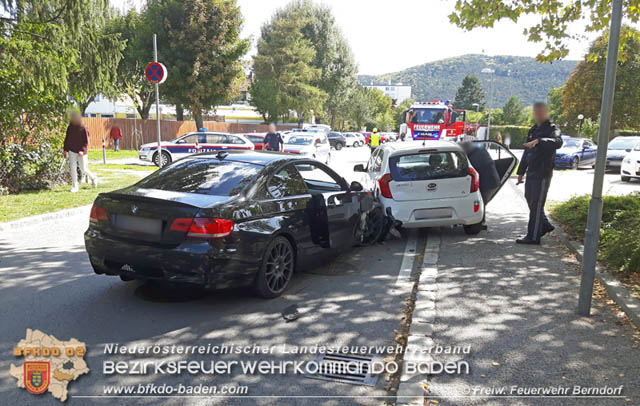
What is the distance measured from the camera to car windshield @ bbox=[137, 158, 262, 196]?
536 centimetres

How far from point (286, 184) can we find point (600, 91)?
167 ft

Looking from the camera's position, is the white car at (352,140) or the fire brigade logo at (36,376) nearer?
the fire brigade logo at (36,376)

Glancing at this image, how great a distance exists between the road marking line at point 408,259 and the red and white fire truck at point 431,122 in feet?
61.9

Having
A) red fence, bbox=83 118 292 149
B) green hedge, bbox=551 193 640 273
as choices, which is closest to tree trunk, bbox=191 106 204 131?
red fence, bbox=83 118 292 149

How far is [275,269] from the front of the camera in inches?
215

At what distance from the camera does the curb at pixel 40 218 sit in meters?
8.71

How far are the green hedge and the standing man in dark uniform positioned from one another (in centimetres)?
80

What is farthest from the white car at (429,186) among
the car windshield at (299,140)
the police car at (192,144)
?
the police car at (192,144)

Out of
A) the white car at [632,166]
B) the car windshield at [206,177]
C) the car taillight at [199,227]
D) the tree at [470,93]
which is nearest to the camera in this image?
the car taillight at [199,227]

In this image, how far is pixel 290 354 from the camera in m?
4.14

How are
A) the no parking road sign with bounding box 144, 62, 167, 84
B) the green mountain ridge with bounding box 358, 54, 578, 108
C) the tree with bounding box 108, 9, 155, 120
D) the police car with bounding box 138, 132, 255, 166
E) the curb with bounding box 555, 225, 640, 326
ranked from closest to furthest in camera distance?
the curb with bounding box 555, 225, 640, 326, the no parking road sign with bounding box 144, 62, 167, 84, the police car with bounding box 138, 132, 255, 166, the tree with bounding box 108, 9, 155, 120, the green mountain ridge with bounding box 358, 54, 578, 108

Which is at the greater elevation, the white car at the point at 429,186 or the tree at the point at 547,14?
the tree at the point at 547,14

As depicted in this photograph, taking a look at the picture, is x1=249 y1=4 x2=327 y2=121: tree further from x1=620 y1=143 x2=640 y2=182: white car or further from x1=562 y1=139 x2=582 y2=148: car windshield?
x1=620 y1=143 x2=640 y2=182: white car

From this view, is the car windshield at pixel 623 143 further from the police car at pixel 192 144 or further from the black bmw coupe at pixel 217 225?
the black bmw coupe at pixel 217 225
